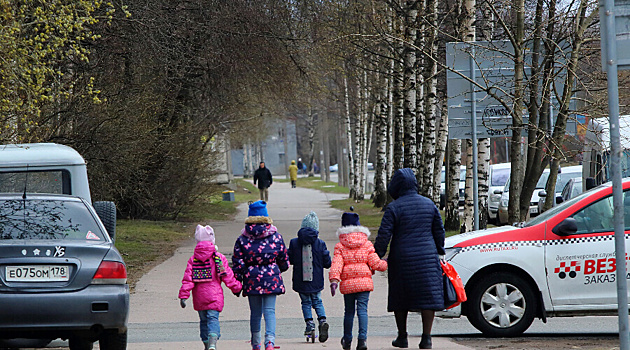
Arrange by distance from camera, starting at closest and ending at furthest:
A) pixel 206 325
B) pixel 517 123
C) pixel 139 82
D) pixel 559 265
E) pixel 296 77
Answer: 1. pixel 206 325
2. pixel 559 265
3. pixel 517 123
4. pixel 139 82
5. pixel 296 77

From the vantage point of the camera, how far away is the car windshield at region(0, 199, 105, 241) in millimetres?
7453

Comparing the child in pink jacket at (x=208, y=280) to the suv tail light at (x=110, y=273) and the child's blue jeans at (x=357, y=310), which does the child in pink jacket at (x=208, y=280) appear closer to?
the suv tail light at (x=110, y=273)

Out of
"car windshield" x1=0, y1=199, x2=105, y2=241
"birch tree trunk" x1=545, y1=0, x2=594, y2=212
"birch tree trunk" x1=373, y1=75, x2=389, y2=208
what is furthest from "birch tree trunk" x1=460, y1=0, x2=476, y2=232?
"birch tree trunk" x1=373, y1=75, x2=389, y2=208

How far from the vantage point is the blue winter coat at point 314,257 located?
28.2ft

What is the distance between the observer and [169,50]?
762 inches

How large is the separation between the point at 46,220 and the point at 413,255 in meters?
3.13

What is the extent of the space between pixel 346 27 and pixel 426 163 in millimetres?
4091

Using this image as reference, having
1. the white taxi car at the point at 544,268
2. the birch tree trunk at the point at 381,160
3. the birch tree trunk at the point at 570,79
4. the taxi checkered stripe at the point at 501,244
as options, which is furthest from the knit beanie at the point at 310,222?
the birch tree trunk at the point at 381,160

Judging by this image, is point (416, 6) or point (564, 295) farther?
point (416, 6)

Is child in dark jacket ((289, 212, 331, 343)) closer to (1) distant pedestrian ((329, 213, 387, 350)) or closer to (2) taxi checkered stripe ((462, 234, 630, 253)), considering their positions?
(1) distant pedestrian ((329, 213, 387, 350))

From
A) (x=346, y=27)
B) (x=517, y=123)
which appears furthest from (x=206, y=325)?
(x=346, y=27)

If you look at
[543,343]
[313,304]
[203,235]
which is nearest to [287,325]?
[313,304]

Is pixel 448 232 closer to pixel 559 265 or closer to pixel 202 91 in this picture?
pixel 202 91

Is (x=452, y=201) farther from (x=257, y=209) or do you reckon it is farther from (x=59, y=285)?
(x=59, y=285)
